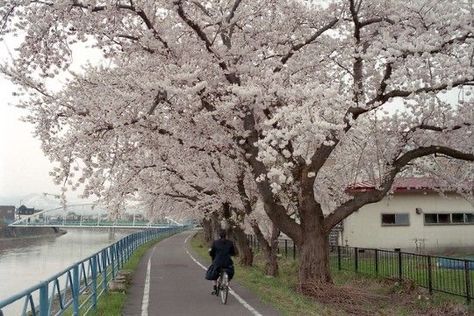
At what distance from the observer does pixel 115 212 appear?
22.9 metres

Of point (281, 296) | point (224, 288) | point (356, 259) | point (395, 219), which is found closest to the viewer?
point (224, 288)

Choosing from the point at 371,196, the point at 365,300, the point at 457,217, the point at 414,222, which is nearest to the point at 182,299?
the point at 365,300

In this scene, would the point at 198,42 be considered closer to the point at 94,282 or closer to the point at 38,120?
the point at 38,120

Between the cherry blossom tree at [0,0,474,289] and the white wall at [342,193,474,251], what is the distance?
1229 cm

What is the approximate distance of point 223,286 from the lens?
13.0 m

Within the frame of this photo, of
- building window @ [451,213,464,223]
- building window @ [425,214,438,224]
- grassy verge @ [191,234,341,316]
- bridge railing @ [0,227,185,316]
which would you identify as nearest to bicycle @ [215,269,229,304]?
grassy verge @ [191,234,341,316]

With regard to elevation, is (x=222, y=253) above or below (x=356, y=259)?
above

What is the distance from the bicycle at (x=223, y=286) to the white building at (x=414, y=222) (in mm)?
16071

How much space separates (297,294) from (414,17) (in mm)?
7704

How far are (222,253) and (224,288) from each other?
3.26 feet

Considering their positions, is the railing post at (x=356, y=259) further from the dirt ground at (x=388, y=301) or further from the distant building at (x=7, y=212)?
the distant building at (x=7, y=212)

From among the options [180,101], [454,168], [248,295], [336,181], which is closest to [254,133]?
[180,101]

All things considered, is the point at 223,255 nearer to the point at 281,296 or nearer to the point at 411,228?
the point at 281,296

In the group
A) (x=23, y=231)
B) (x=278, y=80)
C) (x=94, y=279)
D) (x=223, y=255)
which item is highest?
(x=278, y=80)
